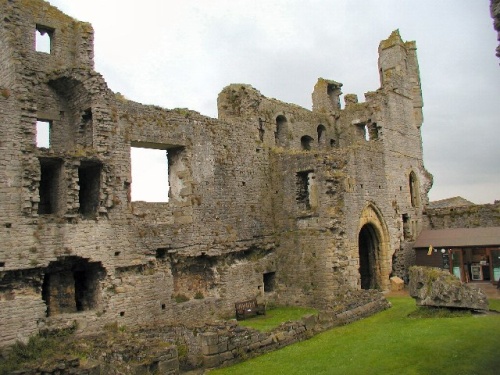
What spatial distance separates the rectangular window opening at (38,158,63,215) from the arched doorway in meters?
13.9

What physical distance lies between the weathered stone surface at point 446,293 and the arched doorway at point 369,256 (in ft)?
25.3

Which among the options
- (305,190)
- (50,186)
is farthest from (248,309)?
(50,186)

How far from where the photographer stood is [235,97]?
21484 millimetres

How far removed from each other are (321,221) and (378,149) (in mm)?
5978

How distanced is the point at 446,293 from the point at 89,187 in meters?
11.2

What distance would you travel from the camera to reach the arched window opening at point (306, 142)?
26.8m

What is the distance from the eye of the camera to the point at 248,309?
18.2m

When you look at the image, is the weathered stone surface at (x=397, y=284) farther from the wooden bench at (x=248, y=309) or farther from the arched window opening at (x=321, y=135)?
the arched window opening at (x=321, y=135)

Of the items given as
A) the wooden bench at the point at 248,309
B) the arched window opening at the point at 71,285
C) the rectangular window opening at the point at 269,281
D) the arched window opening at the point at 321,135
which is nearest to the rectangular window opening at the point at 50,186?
the arched window opening at the point at 71,285

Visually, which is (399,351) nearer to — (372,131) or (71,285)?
(71,285)

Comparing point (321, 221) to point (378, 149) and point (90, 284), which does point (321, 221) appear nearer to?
point (378, 149)

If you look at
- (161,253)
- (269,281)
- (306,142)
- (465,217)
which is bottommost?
(269,281)

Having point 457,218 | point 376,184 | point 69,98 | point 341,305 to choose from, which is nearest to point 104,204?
point 69,98

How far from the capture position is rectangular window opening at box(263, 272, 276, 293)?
20.6 meters
